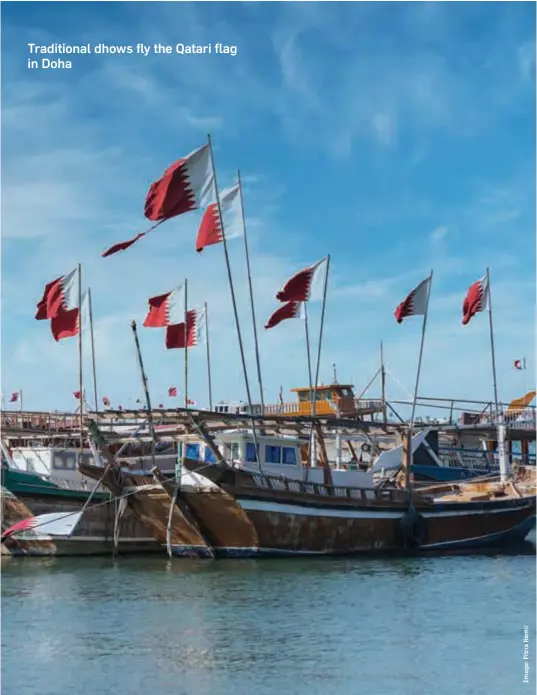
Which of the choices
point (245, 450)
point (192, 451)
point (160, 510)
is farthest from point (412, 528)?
point (160, 510)

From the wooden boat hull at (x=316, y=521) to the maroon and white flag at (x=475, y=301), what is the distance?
8.87 m

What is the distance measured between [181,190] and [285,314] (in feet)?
27.6

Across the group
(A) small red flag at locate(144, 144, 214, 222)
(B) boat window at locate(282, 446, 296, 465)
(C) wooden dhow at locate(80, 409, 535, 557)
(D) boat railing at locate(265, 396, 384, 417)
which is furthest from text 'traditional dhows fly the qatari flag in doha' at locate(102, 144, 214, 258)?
(D) boat railing at locate(265, 396, 384, 417)

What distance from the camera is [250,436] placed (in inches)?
1340

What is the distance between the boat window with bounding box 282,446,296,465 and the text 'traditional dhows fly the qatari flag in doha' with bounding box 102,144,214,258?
33.8ft

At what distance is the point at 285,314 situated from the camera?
3500 centimetres

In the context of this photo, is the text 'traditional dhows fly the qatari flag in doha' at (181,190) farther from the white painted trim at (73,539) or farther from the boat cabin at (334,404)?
the boat cabin at (334,404)

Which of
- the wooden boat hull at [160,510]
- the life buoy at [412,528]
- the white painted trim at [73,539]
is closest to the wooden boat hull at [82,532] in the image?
the white painted trim at [73,539]

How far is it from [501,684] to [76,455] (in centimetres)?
2527

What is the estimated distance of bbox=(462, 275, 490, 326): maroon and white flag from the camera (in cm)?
4134

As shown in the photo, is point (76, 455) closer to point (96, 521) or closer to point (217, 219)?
point (96, 521)

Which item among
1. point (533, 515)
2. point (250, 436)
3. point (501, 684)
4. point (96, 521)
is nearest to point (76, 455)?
point (96, 521)

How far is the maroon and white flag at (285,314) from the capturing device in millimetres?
34969

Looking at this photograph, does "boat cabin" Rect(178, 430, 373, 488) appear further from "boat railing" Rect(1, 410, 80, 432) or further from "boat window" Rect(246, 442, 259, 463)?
"boat railing" Rect(1, 410, 80, 432)
